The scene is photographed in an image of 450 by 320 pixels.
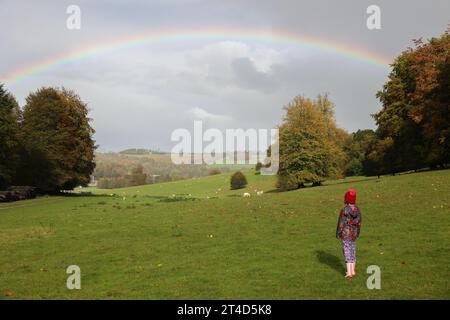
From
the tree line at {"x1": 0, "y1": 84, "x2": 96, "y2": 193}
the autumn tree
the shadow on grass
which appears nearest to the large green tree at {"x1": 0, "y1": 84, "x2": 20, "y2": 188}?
the tree line at {"x1": 0, "y1": 84, "x2": 96, "y2": 193}

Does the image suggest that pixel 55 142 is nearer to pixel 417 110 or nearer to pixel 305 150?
pixel 305 150

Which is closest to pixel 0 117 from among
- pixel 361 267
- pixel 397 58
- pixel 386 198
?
pixel 386 198

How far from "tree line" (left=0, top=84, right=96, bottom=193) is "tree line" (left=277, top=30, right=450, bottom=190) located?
1413 inches

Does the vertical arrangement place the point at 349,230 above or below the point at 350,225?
below

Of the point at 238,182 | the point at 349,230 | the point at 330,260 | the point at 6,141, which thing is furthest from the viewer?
the point at 238,182

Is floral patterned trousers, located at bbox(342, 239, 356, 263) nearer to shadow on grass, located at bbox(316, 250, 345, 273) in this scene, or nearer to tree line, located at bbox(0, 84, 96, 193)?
shadow on grass, located at bbox(316, 250, 345, 273)

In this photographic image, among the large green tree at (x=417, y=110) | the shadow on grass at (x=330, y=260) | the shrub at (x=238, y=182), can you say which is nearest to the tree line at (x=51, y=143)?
the shrub at (x=238, y=182)

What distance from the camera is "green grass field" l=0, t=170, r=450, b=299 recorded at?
1389 cm

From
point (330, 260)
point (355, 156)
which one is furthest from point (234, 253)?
point (355, 156)

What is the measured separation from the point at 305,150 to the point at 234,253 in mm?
53416

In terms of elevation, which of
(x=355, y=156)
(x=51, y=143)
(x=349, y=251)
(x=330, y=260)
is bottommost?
(x=330, y=260)

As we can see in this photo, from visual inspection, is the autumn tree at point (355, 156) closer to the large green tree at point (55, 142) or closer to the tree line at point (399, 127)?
the tree line at point (399, 127)

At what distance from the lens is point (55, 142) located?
72.1 metres
